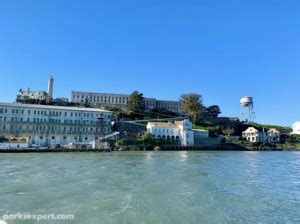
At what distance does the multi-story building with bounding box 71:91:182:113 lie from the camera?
115312 mm

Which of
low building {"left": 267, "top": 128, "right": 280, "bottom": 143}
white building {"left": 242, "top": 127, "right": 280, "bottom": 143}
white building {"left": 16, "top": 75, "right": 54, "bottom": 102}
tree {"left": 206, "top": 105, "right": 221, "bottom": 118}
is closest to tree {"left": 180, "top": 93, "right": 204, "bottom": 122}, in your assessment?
tree {"left": 206, "top": 105, "right": 221, "bottom": 118}

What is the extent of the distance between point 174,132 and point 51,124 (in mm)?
35151

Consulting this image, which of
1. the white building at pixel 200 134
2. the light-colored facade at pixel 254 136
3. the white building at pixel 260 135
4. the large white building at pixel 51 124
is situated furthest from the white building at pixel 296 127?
the large white building at pixel 51 124

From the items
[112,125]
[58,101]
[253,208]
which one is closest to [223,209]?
[253,208]

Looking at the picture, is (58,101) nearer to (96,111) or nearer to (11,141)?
(96,111)

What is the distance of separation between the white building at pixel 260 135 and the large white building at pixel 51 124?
54011mm

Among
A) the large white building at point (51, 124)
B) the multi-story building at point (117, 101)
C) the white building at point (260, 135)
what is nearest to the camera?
the large white building at point (51, 124)

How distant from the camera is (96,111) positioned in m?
80.9

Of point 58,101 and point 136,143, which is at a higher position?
point 58,101

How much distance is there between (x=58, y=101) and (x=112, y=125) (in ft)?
96.0

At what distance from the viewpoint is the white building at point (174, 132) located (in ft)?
284

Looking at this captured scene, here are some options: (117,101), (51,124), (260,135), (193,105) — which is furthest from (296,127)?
(51,124)

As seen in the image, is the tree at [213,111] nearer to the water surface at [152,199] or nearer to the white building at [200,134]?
the white building at [200,134]

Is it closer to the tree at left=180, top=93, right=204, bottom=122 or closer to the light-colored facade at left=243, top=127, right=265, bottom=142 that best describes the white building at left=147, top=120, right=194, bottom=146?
the tree at left=180, top=93, right=204, bottom=122
